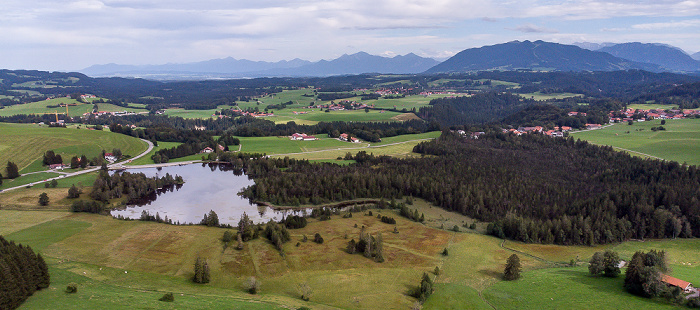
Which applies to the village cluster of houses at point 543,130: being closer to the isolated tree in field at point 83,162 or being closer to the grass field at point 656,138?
the grass field at point 656,138

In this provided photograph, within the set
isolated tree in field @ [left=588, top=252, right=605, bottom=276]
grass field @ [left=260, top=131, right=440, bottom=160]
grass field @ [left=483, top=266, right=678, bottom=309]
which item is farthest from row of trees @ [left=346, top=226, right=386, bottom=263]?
grass field @ [left=260, top=131, right=440, bottom=160]

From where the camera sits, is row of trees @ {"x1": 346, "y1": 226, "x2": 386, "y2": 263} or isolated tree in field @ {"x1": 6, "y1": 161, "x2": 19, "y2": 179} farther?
isolated tree in field @ {"x1": 6, "y1": 161, "x2": 19, "y2": 179}

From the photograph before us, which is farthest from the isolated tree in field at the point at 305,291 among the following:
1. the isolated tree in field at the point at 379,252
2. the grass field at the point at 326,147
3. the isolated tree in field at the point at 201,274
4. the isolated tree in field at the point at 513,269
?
the grass field at the point at 326,147

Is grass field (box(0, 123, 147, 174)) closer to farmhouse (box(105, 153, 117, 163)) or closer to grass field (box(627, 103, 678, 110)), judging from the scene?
farmhouse (box(105, 153, 117, 163))

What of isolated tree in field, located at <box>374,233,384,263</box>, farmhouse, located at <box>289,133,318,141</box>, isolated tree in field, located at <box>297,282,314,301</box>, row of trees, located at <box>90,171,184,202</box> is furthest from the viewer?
farmhouse, located at <box>289,133,318,141</box>

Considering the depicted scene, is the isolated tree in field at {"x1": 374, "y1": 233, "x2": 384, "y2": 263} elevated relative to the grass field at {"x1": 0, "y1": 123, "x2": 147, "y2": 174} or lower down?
lower down

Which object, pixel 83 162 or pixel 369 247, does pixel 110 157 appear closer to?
pixel 83 162

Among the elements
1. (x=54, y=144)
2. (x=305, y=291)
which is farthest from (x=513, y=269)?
→ (x=54, y=144)
